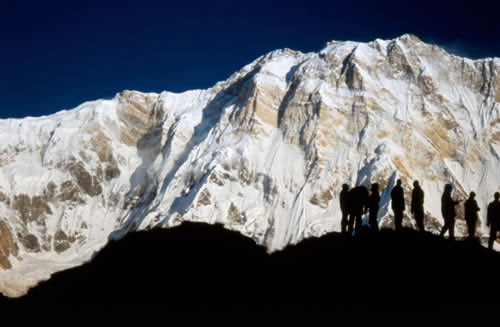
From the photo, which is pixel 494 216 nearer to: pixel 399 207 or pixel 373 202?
pixel 399 207

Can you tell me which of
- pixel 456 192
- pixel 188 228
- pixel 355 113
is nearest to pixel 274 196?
pixel 355 113

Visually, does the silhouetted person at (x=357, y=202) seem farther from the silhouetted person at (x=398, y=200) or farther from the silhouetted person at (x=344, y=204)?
the silhouetted person at (x=398, y=200)

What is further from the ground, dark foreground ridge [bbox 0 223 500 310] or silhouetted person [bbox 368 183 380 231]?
silhouetted person [bbox 368 183 380 231]

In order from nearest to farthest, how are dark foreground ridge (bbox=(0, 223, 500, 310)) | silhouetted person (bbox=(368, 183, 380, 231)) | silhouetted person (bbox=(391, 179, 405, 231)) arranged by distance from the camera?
dark foreground ridge (bbox=(0, 223, 500, 310)), silhouetted person (bbox=(368, 183, 380, 231)), silhouetted person (bbox=(391, 179, 405, 231))

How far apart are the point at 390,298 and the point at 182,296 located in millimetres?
8602

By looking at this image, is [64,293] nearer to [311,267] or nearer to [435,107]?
[311,267]

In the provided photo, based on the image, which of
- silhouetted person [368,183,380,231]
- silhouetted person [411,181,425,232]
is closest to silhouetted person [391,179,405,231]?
silhouetted person [411,181,425,232]

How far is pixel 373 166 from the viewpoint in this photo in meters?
178

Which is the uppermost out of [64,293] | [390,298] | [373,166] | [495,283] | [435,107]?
[435,107]

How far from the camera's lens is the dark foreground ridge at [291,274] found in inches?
713

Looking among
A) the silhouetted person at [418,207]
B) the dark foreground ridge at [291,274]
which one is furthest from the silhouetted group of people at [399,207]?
the dark foreground ridge at [291,274]

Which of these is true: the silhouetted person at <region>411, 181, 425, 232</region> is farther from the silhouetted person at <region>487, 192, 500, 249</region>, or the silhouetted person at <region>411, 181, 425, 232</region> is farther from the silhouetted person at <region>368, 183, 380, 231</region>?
the silhouetted person at <region>487, 192, 500, 249</region>

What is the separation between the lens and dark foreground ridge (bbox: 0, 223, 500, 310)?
59.4ft

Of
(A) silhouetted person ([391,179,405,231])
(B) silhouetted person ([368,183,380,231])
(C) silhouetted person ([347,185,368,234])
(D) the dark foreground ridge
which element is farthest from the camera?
(A) silhouetted person ([391,179,405,231])
